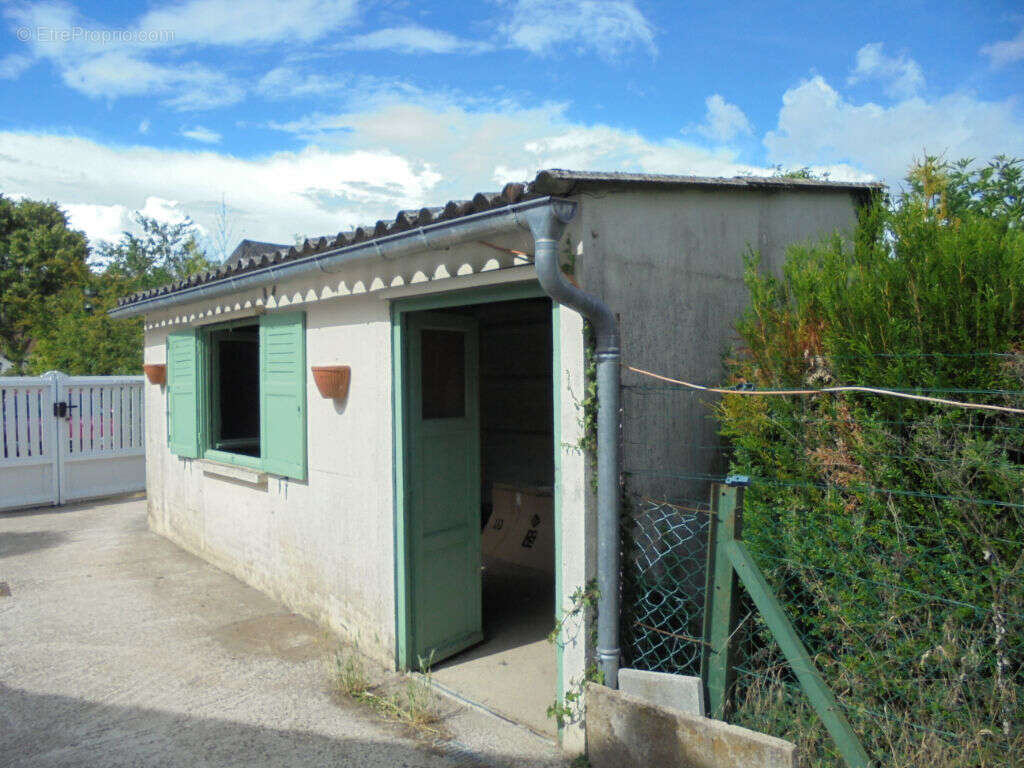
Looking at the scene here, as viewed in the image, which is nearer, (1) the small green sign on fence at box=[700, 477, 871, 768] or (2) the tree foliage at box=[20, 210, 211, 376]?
(1) the small green sign on fence at box=[700, 477, 871, 768]

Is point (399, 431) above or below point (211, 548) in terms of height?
above

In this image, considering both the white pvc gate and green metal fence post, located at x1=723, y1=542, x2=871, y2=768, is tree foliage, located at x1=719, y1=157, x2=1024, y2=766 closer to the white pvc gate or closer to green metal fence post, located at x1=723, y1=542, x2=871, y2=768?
green metal fence post, located at x1=723, y1=542, x2=871, y2=768

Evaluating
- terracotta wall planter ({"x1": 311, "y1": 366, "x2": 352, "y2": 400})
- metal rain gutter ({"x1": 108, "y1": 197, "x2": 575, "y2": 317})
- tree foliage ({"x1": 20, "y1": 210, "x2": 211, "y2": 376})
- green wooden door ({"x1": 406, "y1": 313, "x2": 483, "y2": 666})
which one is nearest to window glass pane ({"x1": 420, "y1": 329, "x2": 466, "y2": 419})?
green wooden door ({"x1": 406, "y1": 313, "x2": 483, "y2": 666})

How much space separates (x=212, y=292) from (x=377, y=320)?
2.21 metres

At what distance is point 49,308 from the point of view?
19.6m

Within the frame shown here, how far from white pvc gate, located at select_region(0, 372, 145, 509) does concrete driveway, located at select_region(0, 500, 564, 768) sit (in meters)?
3.65

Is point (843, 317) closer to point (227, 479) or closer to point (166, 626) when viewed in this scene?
point (166, 626)

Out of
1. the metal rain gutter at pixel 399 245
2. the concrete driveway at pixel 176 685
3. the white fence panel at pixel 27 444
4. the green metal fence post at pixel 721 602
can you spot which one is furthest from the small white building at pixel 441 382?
the white fence panel at pixel 27 444

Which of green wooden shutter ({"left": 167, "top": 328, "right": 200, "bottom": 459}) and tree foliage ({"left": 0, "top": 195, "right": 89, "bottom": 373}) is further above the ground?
tree foliage ({"left": 0, "top": 195, "right": 89, "bottom": 373})

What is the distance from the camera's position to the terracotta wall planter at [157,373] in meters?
7.99

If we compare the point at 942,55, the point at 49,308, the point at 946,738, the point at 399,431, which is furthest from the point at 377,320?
the point at 49,308

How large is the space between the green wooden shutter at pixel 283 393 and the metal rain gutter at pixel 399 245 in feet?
1.32

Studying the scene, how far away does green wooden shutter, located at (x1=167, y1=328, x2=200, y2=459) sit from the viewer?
7176mm

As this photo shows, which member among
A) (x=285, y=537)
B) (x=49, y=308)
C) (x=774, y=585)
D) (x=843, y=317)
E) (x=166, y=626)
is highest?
(x=49, y=308)
